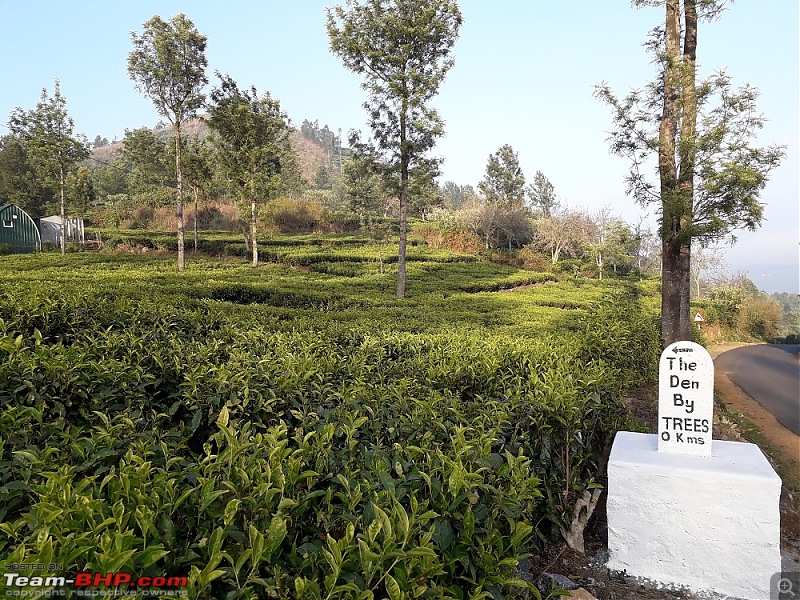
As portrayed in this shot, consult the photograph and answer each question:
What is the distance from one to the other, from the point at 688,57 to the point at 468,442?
331 inches

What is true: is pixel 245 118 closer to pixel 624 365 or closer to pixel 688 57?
pixel 688 57

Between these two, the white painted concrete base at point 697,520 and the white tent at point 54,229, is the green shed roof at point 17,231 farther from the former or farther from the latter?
the white painted concrete base at point 697,520

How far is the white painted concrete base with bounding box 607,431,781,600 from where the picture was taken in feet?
8.79

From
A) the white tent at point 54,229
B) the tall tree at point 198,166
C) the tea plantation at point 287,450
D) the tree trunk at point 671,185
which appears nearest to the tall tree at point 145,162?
the white tent at point 54,229

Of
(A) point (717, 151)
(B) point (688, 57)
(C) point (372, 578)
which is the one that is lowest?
(C) point (372, 578)

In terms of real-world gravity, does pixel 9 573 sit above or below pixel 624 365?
above

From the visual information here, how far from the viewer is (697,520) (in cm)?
278

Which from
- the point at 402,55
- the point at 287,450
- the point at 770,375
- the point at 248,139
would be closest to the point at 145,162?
the point at 248,139

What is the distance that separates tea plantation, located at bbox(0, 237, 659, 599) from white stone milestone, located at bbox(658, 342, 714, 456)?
1.63 feet

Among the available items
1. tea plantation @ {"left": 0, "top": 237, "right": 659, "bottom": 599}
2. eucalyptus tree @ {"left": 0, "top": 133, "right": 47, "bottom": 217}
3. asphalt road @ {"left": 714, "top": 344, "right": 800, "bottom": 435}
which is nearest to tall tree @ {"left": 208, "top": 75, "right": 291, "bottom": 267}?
tea plantation @ {"left": 0, "top": 237, "right": 659, "bottom": 599}

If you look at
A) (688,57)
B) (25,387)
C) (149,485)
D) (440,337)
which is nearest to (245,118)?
(688,57)

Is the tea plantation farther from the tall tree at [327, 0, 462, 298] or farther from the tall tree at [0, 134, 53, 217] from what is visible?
the tall tree at [0, 134, 53, 217]

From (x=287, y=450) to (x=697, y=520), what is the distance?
243cm

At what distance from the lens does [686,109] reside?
24.1 ft
